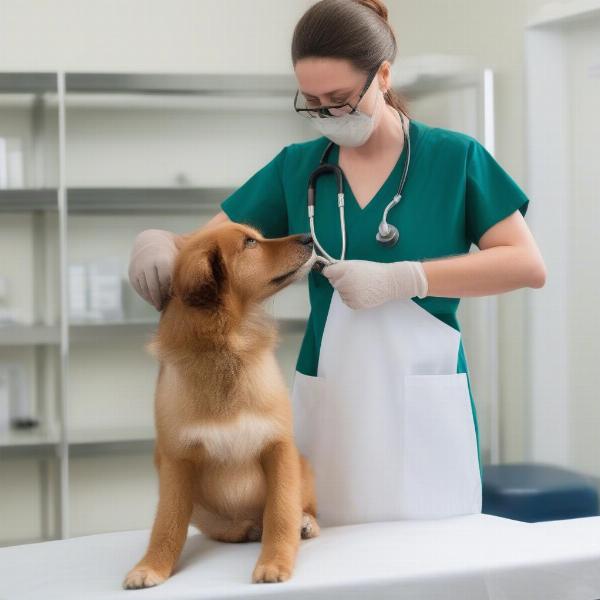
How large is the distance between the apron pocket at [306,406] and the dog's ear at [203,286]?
31 centimetres

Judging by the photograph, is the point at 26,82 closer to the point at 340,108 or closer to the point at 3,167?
the point at 3,167

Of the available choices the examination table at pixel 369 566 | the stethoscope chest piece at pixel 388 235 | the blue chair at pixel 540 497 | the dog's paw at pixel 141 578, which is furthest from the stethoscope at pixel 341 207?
the blue chair at pixel 540 497

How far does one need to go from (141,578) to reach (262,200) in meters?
0.77

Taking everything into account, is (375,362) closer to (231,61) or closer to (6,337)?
(6,337)

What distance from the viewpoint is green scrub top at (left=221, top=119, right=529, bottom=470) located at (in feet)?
4.86

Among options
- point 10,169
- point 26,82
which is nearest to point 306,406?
point 26,82

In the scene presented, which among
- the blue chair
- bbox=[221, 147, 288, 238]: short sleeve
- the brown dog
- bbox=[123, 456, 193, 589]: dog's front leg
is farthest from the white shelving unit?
bbox=[123, 456, 193, 589]: dog's front leg

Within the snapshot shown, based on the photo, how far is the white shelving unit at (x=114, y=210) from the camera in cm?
366

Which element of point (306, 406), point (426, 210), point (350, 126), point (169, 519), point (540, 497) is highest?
point (350, 126)

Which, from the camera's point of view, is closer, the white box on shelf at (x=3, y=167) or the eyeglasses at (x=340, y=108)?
the eyeglasses at (x=340, y=108)

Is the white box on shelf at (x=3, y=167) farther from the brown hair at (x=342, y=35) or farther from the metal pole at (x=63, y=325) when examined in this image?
the brown hair at (x=342, y=35)

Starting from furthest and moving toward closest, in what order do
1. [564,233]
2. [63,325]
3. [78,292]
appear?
[78,292]
[63,325]
[564,233]

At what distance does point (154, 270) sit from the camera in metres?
1.33

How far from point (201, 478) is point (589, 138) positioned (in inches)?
105
